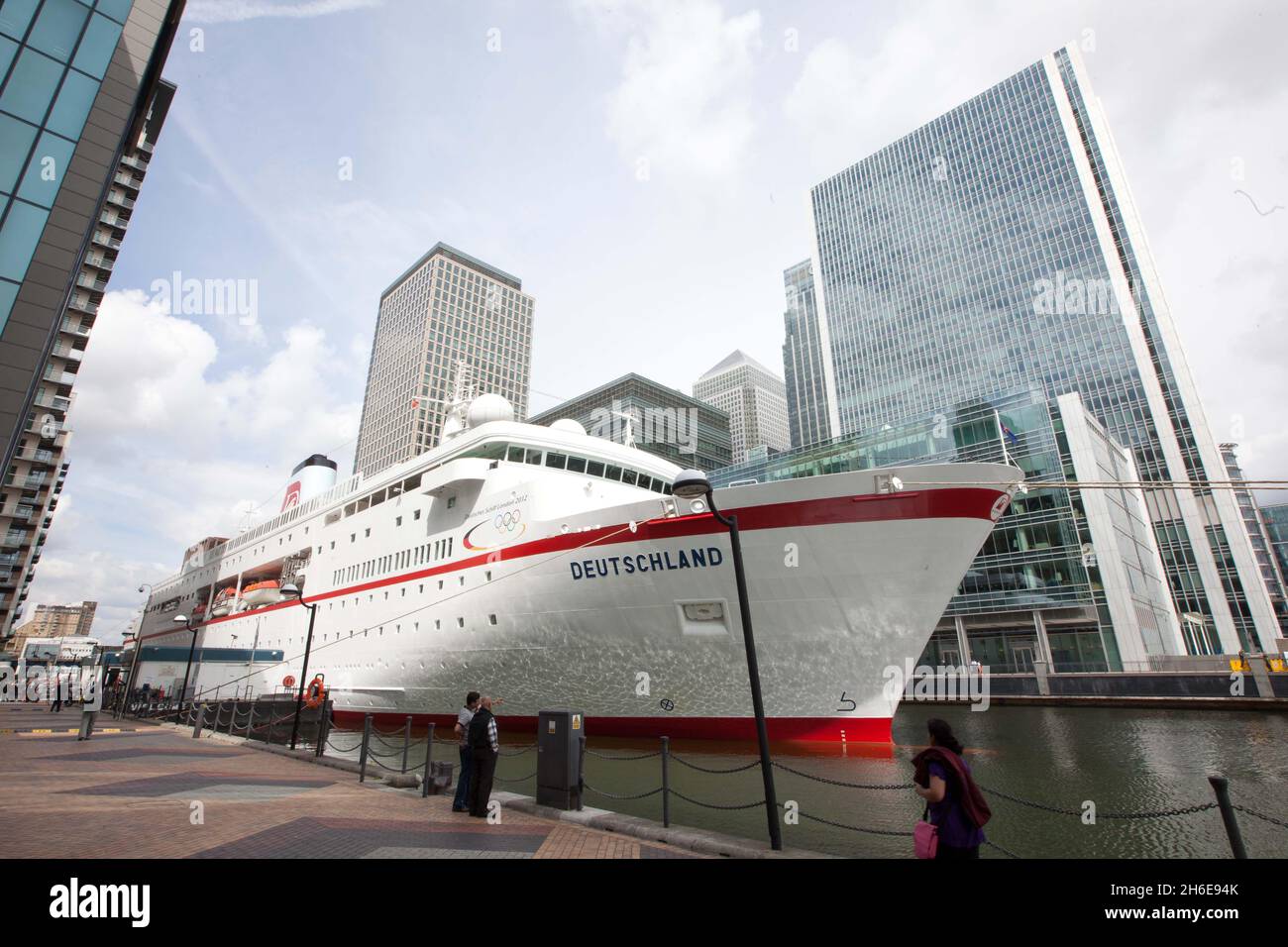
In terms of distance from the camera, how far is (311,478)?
37.9 metres

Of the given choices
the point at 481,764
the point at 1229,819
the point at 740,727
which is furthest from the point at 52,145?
the point at 1229,819

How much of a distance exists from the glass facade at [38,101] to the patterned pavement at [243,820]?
31.9ft

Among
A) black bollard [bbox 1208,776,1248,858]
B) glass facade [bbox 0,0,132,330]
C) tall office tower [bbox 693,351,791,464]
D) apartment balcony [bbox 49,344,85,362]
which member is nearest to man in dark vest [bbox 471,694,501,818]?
black bollard [bbox 1208,776,1248,858]

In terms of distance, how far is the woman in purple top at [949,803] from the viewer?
4.20 metres

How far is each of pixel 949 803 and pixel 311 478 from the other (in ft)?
134

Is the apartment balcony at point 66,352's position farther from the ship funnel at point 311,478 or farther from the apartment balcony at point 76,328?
the ship funnel at point 311,478

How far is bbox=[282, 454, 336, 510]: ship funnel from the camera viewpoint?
37.6m

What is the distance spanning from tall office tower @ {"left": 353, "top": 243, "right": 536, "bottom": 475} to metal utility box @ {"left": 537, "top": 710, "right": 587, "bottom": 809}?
9686cm

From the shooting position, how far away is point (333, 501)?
27.8 metres

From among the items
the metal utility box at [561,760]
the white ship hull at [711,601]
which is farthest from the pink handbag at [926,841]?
the white ship hull at [711,601]

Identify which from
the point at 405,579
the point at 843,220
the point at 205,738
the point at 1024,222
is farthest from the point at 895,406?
the point at 205,738

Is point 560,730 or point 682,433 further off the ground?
point 682,433
